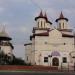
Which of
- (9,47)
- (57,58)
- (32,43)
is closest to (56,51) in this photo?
(57,58)

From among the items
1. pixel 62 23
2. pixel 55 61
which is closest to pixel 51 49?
pixel 55 61

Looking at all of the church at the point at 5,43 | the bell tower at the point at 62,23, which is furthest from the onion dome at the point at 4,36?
the bell tower at the point at 62,23

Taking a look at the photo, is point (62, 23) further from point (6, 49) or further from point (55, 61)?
point (6, 49)

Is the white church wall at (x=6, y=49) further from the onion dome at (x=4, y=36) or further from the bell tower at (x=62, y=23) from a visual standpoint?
the bell tower at (x=62, y=23)

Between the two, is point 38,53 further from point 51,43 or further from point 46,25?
point 46,25

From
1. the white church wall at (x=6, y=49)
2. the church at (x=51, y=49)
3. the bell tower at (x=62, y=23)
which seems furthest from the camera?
the bell tower at (x=62, y=23)

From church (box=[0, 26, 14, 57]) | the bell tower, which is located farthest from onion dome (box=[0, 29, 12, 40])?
the bell tower

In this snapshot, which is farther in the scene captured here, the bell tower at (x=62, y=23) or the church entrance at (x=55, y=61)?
the bell tower at (x=62, y=23)

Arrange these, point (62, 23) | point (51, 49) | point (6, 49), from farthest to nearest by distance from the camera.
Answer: point (62, 23), point (6, 49), point (51, 49)

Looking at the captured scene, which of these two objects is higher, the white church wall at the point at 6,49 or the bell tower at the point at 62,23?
the bell tower at the point at 62,23

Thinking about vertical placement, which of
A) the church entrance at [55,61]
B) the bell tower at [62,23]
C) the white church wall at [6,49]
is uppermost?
the bell tower at [62,23]

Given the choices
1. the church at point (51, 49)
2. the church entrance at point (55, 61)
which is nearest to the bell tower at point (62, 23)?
the church at point (51, 49)

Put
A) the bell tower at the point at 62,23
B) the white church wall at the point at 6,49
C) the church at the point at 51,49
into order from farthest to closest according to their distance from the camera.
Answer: the bell tower at the point at 62,23 → the white church wall at the point at 6,49 → the church at the point at 51,49

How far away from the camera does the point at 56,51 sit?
88.6m
